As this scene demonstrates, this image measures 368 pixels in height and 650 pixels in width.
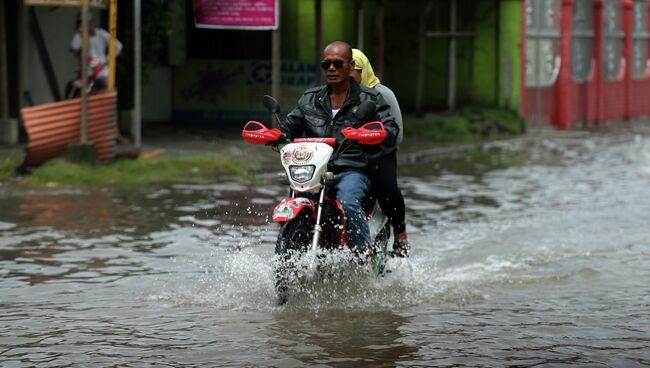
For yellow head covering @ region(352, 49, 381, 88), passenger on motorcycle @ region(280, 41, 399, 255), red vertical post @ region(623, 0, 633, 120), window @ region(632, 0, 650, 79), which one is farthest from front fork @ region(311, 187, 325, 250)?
window @ region(632, 0, 650, 79)

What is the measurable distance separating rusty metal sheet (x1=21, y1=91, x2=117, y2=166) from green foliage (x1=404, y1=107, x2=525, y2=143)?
354 inches

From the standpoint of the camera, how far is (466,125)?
25.8m

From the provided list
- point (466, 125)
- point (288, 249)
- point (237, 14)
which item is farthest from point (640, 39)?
point (288, 249)

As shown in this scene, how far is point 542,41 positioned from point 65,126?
16938 millimetres

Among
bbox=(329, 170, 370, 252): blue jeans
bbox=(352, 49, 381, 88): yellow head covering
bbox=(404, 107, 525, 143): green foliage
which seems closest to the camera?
bbox=(329, 170, 370, 252): blue jeans

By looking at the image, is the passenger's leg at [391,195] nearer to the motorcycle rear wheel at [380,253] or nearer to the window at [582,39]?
the motorcycle rear wheel at [380,253]

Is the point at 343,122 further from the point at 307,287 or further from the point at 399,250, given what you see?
the point at 399,250

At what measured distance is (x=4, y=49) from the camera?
61.5ft

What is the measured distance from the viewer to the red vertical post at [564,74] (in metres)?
31.3

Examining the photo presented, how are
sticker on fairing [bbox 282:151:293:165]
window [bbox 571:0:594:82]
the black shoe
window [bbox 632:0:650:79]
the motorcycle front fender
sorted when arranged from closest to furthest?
the motorcycle front fender
sticker on fairing [bbox 282:151:293:165]
the black shoe
window [bbox 571:0:594:82]
window [bbox 632:0:650:79]

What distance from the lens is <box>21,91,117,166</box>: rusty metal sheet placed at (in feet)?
51.2

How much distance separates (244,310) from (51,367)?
1.81 m

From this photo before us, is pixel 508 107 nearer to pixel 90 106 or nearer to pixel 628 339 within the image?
pixel 90 106

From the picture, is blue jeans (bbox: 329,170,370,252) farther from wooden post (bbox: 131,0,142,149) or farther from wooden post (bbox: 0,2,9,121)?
wooden post (bbox: 0,2,9,121)
